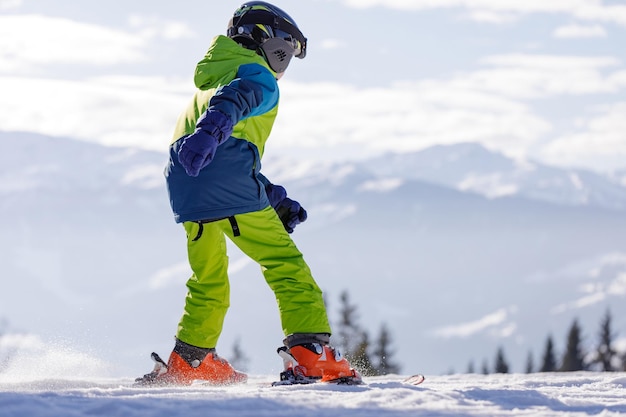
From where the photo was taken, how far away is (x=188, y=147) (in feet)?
15.5

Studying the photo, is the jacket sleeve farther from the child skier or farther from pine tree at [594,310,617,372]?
pine tree at [594,310,617,372]

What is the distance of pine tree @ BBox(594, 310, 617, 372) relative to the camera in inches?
1695

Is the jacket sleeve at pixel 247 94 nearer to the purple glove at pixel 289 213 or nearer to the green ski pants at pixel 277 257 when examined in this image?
the green ski pants at pixel 277 257

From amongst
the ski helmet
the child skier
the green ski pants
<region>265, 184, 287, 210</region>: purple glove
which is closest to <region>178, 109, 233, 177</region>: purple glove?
the child skier

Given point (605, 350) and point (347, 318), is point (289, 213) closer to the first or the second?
point (605, 350)

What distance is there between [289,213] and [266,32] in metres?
1.09

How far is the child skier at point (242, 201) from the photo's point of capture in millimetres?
5121

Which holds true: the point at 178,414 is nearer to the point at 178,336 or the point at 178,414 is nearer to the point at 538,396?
the point at 538,396

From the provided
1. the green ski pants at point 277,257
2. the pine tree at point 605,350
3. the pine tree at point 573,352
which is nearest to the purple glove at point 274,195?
the green ski pants at point 277,257

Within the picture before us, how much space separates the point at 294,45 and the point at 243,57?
0.49 m

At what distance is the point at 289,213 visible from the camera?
5828 mm

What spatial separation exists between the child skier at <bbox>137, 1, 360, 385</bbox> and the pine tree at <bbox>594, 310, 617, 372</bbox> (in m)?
39.0

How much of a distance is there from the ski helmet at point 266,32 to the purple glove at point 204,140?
0.93 m

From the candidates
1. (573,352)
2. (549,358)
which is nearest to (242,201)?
(573,352)
